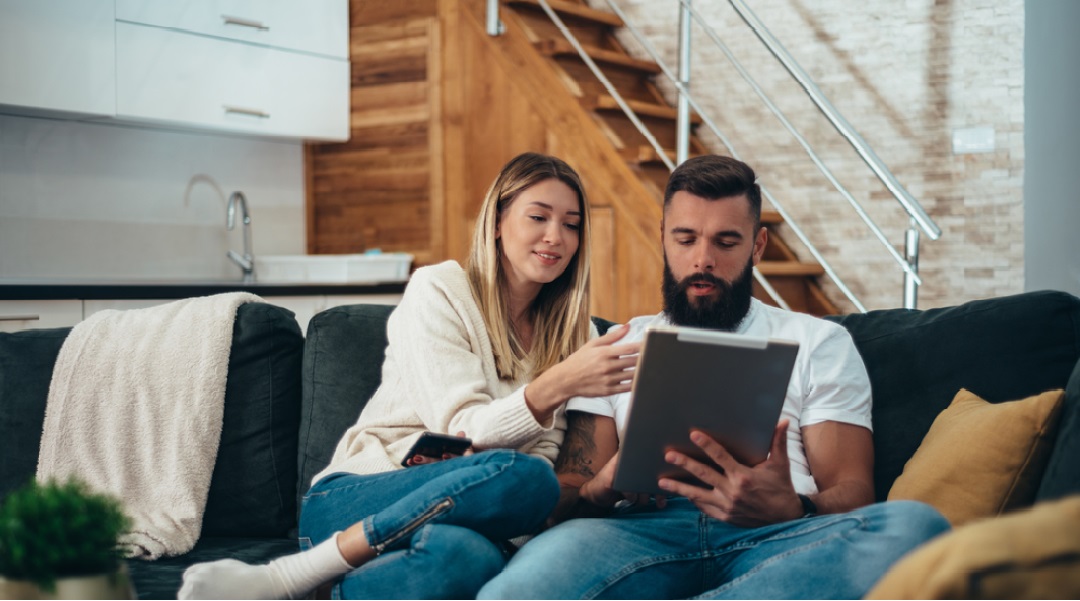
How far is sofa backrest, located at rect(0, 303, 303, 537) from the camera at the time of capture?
7.21 ft

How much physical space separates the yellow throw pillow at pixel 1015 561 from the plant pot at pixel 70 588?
86 cm

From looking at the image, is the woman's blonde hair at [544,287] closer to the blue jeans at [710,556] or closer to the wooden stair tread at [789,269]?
the blue jeans at [710,556]

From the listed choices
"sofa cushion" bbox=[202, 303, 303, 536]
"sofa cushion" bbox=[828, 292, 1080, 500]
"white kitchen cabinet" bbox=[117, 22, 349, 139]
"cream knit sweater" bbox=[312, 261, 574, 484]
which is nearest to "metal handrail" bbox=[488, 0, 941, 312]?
"white kitchen cabinet" bbox=[117, 22, 349, 139]

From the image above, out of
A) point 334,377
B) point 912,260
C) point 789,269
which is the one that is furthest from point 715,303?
point 789,269

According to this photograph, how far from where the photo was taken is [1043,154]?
10.4 feet

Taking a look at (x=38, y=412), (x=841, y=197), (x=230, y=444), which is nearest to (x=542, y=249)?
(x=230, y=444)

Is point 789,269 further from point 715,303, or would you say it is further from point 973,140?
point 715,303

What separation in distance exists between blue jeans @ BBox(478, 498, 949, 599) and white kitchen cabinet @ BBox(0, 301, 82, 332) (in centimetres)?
193

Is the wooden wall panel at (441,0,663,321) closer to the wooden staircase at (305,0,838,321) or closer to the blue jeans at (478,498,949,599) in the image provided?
the wooden staircase at (305,0,838,321)

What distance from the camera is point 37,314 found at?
302 centimetres

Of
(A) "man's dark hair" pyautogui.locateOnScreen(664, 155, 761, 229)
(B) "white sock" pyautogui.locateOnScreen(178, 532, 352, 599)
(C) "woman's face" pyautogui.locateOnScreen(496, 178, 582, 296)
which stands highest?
(A) "man's dark hair" pyautogui.locateOnScreen(664, 155, 761, 229)

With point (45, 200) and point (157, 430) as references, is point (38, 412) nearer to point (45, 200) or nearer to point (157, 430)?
point (157, 430)

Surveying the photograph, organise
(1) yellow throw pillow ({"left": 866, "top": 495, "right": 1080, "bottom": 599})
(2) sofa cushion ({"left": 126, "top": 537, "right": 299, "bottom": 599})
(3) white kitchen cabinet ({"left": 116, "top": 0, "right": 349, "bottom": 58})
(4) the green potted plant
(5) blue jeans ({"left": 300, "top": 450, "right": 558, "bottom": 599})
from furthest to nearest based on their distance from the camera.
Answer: (3) white kitchen cabinet ({"left": 116, "top": 0, "right": 349, "bottom": 58}) < (2) sofa cushion ({"left": 126, "top": 537, "right": 299, "bottom": 599}) < (5) blue jeans ({"left": 300, "top": 450, "right": 558, "bottom": 599}) < (4) the green potted plant < (1) yellow throw pillow ({"left": 866, "top": 495, "right": 1080, "bottom": 599})

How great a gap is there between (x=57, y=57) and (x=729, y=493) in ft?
9.33
